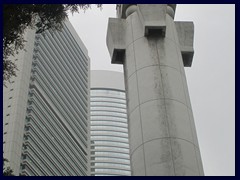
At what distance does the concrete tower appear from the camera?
17.6 m

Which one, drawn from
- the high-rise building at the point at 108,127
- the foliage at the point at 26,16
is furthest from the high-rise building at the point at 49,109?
the foliage at the point at 26,16

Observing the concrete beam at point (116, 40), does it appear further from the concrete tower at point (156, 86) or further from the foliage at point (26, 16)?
the foliage at point (26, 16)

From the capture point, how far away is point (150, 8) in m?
22.2

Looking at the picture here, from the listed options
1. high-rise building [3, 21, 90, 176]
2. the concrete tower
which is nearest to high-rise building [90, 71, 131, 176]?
high-rise building [3, 21, 90, 176]

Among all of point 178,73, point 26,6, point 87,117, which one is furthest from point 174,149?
point 87,117

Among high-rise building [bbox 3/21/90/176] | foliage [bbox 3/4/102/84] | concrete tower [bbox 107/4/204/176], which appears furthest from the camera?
high-rise building [bbox 3/21/90/176]

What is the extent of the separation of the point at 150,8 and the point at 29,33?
9539 centimetres

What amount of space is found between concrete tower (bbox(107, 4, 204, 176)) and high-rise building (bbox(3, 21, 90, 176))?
214ft

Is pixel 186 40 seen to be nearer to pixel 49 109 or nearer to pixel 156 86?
pixel 156 86

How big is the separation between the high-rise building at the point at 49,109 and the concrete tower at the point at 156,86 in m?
65.1

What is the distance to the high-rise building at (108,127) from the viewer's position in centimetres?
16138

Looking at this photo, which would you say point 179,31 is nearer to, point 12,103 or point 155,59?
point 155,59

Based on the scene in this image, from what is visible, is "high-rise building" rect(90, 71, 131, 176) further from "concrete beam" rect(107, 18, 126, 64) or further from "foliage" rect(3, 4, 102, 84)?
"foliage" rect(3, 4, 102, 84)

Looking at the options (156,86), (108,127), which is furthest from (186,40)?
(108,127)
